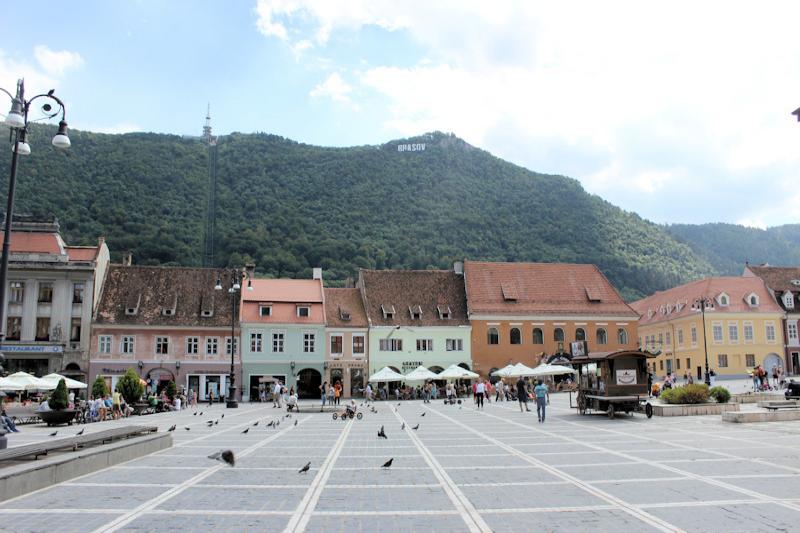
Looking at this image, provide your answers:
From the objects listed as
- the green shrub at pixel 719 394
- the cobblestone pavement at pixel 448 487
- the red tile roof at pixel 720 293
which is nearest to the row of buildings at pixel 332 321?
the red tile roof at pixel 720 293

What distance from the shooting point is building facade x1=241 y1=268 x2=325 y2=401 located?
50156 millimetres

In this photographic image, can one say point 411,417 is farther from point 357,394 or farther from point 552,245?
point 552,245

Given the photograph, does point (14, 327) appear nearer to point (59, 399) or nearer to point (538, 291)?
point (59, 399)

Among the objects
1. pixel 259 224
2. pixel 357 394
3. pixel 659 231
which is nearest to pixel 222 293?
pixel 357 394

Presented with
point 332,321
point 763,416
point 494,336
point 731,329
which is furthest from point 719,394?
point 731,329

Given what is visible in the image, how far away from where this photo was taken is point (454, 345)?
179ft

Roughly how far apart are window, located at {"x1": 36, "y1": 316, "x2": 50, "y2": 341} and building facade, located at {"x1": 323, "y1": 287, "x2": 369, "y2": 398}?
1968 cm

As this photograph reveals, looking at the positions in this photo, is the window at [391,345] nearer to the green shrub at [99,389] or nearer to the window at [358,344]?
the window at [358,344]

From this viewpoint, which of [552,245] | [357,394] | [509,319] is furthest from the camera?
[552,245]

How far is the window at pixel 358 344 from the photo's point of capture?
5250 cm

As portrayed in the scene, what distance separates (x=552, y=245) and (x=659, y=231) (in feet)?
90.6

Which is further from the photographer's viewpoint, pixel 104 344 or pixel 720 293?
pixel 720 293

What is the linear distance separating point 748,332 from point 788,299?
541 centimetres

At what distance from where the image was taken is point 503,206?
98188mm
